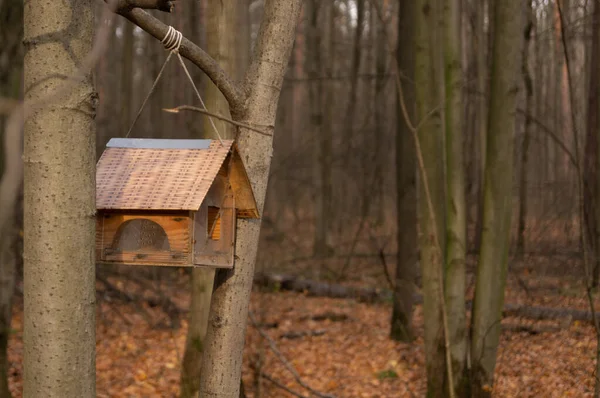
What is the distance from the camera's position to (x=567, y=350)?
801 cm

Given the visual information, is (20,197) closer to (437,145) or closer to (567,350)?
(437,145)

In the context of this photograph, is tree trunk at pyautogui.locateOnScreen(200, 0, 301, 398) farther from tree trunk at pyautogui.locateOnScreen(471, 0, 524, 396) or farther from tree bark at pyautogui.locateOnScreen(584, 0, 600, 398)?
tree bark at pyautogui.locateOnScreen(584, 0, 600, 398)

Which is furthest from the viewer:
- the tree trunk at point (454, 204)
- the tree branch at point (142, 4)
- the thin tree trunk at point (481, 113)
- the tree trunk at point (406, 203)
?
the thin tree trunk at point (481, 113)

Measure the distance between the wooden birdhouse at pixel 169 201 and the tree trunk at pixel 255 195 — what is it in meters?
0.07

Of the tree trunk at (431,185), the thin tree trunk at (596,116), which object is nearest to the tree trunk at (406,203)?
the tree trunk at (431,185)

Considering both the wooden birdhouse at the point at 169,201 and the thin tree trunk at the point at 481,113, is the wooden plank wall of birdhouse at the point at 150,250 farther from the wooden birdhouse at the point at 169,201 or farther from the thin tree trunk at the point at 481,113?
the thin tree trunk at the point at 481,113

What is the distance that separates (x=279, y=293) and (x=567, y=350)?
4.90 metres

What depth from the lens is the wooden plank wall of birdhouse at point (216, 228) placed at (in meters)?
3.37

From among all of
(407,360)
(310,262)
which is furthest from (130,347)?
(310,262)

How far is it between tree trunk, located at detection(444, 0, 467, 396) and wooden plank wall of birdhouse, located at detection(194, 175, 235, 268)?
341cm

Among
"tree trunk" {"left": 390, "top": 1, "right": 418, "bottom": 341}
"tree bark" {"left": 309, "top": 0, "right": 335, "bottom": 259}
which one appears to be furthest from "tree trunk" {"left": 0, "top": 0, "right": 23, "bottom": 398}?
"tree bark" {"left": 309, "top": 0, "right": 335, "bottom": 259}

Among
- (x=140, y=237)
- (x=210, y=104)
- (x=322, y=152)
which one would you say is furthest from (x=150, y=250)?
(x=322, y=152)

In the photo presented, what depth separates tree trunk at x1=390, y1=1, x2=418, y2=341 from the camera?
9.07m

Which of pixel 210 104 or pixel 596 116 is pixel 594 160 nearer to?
pixel 596 116
